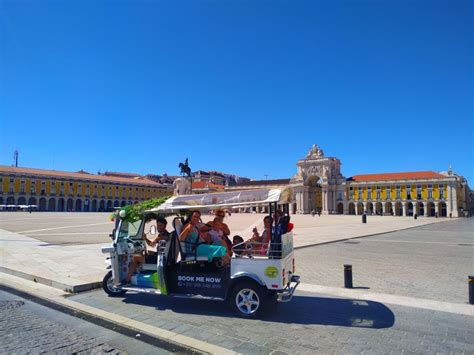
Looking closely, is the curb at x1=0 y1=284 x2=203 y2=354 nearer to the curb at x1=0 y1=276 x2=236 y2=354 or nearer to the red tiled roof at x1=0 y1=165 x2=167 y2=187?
the curb at x1=0 y1=276 x2=236 y2=354

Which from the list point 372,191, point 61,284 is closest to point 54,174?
point 372,191

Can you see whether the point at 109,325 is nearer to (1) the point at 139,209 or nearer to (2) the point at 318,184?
(1) the point at 139,209

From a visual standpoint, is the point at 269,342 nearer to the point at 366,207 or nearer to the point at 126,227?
the point at 126,227

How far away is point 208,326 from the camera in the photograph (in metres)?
5.18

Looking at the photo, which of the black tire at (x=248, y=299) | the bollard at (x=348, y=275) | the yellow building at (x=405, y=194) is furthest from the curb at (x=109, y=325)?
the yellow building at (x=405, y=194)

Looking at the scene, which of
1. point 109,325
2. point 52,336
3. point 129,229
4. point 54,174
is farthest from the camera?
point 54,174

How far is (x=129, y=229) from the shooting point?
24.0ft

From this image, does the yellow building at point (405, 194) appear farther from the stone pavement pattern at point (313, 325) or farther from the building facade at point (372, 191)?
the stone pavement pattern at point (313, 325)

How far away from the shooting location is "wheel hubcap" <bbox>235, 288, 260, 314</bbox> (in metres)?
5.56

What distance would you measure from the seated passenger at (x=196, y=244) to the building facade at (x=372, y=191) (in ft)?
272

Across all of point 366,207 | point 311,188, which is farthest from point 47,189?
point 366,207

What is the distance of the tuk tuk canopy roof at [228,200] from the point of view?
5.68 m

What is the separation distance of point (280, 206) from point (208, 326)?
2646 mm

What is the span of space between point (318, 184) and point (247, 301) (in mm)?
111394
